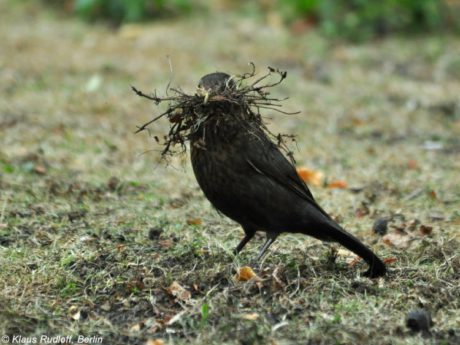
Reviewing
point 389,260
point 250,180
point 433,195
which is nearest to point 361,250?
point 389,260

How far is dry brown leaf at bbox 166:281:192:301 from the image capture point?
13.8ft

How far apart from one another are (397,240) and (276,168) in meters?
1.17

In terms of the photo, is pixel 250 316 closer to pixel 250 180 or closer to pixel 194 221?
pixel 250 180

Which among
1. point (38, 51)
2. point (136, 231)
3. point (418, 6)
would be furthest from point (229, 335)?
point (418, 6)

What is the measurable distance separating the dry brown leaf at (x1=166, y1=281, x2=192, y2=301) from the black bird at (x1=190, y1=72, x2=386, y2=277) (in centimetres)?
46

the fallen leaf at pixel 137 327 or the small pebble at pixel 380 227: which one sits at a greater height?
the small pebble at pixel 380 227

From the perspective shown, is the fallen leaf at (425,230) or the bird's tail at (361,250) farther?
the fallen leaf at (425,230)

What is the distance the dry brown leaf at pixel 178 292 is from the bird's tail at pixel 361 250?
0.90 m

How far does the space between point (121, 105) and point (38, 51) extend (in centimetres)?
217

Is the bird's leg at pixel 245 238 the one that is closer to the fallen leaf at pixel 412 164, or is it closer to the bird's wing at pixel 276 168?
the bird's wing at pixel 276 168

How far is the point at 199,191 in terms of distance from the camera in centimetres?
656

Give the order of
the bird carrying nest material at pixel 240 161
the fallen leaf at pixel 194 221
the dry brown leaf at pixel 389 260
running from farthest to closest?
the fallen leaf at pixel 194 221
the dry brown leaf at pixel 389 260
the bird carrying nest material at pixel 240 161

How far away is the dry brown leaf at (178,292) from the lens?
13.8 ft

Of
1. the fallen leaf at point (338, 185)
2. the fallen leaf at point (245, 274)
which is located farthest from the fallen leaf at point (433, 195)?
the fallen leaf at point (245, 274)
